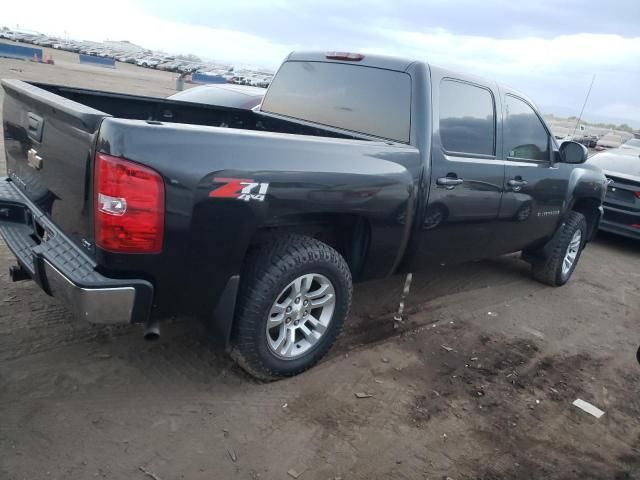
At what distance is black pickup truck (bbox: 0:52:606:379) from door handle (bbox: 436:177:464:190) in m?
0.01

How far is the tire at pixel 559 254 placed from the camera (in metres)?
5.71

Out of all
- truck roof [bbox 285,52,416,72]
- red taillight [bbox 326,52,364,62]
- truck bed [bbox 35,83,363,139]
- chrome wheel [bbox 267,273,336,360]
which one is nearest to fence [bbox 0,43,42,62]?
truck bed [bbox 35,83,363,139]

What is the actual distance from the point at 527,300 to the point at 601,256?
299 cm

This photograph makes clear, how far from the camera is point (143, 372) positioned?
3279mm

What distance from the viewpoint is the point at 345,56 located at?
427 centimetres

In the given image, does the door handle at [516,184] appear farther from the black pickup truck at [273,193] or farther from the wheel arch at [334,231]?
the wheel arch at [334,231]

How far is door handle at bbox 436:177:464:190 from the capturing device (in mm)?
3810

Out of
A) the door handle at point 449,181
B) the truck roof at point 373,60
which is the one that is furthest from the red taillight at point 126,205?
the truck roof at point 373,60

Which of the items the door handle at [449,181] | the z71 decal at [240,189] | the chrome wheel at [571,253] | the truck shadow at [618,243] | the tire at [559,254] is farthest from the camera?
the truck shadow at [618,243]

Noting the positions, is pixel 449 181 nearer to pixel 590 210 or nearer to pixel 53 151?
pixel 53 151

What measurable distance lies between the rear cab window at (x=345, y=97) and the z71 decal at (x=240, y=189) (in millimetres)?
1359

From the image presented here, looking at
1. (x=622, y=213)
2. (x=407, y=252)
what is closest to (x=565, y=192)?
(x=407, y=252)

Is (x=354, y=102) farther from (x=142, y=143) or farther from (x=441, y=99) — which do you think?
(x=142, y=143)

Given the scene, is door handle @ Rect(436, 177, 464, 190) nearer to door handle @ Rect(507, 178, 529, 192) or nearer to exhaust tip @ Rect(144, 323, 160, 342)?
door handle @ Rect(507, 178, 529, 192)
